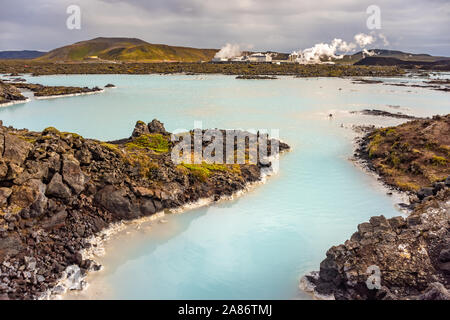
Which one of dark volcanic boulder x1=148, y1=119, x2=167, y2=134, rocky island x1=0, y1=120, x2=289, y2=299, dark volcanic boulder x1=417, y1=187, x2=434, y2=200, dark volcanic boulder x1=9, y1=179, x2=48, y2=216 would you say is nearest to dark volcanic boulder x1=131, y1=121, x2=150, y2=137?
dark volcanic boulder x1=148, y1=119, x2=167, y2=134

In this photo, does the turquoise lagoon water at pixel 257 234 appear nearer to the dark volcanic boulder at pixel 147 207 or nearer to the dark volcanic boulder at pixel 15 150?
the dark volcanic boulder at pixel 147 207

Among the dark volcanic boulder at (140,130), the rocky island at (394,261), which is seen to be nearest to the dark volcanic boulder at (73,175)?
the dark volcanic boulder at (140,130)

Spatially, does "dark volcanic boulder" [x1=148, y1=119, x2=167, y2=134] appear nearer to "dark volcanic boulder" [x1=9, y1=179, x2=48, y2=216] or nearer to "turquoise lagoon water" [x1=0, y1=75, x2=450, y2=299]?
"turquoise lagoon water" [x1=0, y1=75, x2=450, y2=299]

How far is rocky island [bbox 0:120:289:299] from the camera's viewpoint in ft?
34.3

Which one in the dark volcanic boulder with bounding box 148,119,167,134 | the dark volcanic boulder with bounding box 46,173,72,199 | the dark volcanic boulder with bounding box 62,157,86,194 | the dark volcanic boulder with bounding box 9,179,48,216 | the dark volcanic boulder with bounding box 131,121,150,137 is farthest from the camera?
the dark volcanic boulder with bounding box 148,119,167,134

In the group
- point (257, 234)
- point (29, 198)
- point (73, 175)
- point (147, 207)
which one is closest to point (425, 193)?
point (257, 234)

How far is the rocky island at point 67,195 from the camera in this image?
10.5m

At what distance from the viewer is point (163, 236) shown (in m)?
13.2

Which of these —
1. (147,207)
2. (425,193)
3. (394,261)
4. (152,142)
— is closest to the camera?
(394,261)

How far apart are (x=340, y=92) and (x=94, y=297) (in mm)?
60448

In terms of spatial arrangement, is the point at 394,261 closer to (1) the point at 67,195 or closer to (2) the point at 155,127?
(1) the point at 67,195

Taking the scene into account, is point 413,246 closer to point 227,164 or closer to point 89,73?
point 227,164

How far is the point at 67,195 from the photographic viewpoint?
42.1 ft

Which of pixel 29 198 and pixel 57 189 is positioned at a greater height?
pixel 57 189
